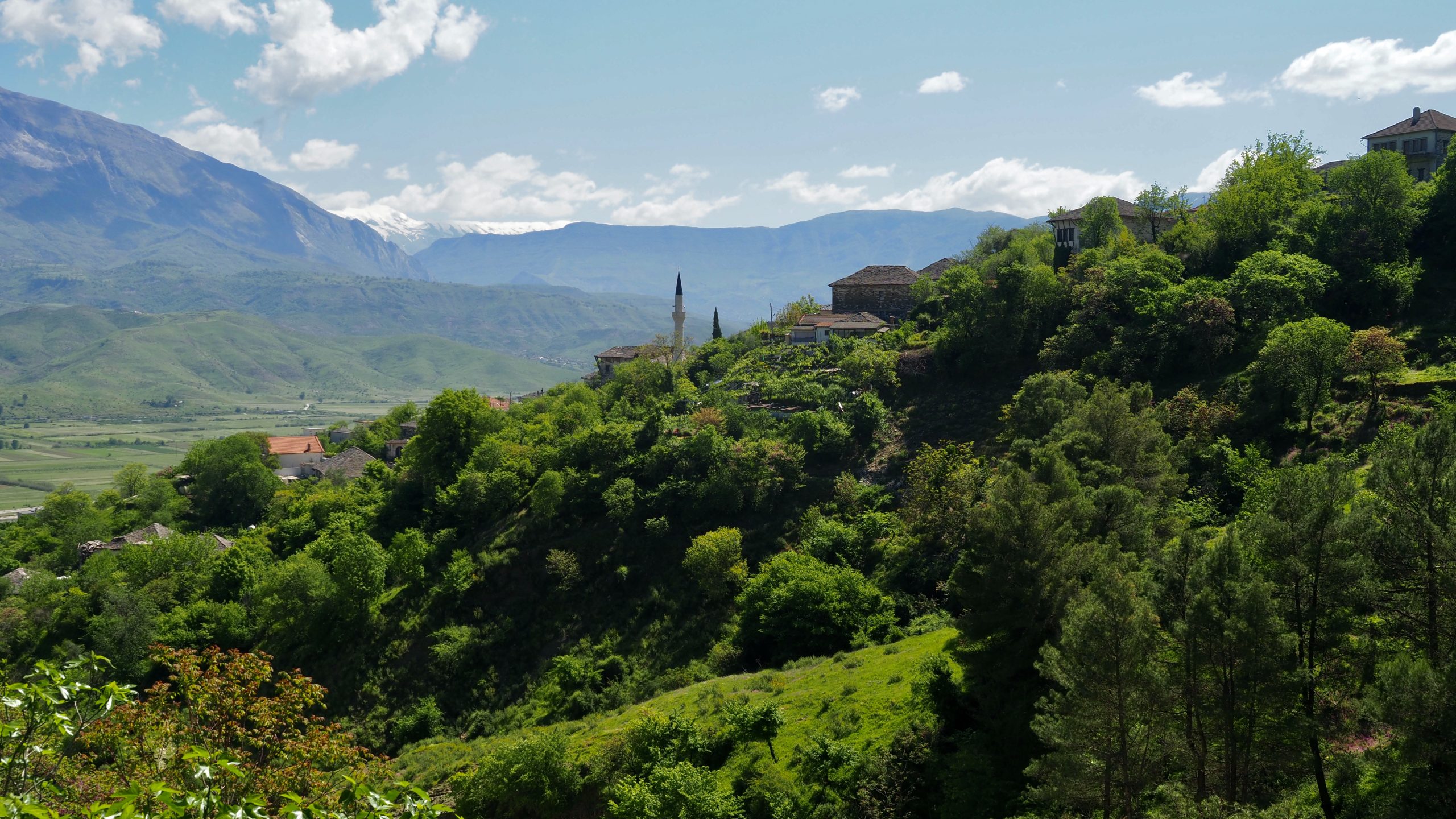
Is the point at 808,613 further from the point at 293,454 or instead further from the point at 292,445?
the point at 292,445

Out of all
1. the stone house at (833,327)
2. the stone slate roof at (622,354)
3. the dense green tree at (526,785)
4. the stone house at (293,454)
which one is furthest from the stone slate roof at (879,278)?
the dense green tree at (526,785)

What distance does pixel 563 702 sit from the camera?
40625 millimetres

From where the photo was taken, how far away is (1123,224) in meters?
67.6

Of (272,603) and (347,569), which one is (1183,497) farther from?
(272,603)

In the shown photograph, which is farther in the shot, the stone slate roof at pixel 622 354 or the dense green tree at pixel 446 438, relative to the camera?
the stone slate roof at pixel 622 354

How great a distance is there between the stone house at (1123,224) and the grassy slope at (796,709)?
46.3m

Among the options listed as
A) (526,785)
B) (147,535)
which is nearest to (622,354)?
(147,535)

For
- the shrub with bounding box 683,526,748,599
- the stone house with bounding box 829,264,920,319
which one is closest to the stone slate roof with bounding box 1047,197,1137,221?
the stone house with bounding box 829,264,920,319

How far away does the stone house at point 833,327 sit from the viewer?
240ft

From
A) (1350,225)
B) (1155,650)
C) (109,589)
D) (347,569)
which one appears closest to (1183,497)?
(1155,650)

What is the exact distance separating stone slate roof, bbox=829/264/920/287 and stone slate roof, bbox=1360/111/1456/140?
36666 mm

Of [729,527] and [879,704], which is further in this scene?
[729,527]

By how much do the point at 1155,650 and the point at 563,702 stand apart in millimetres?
28584

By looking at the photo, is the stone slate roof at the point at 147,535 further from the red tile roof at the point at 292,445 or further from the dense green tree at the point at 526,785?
the dense green tree at the point at 526,785
